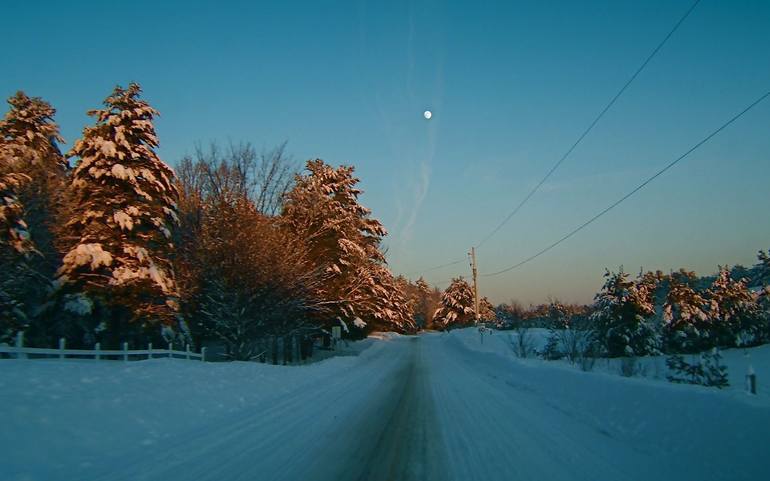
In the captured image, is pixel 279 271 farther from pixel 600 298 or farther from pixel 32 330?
pixel 600 298

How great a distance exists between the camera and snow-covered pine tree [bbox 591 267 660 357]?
116ft

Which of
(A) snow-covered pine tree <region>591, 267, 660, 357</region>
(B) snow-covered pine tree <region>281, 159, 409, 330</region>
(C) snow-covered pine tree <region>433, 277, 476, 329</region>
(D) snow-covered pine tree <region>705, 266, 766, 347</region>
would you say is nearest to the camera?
(B) snow-covered pine tree <region>281, 159, 409, 330</region>

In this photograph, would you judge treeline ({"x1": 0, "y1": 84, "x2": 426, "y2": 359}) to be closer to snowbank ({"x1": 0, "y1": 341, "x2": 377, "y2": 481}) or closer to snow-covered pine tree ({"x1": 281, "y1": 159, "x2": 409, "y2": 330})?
snow-covered pine tree ({"x1": 281, "y1": 159, "x2": 409, "y2": 330})

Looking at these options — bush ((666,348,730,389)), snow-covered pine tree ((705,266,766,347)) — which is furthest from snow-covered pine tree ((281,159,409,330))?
snow-covered pine tree ((705,266,766,347))

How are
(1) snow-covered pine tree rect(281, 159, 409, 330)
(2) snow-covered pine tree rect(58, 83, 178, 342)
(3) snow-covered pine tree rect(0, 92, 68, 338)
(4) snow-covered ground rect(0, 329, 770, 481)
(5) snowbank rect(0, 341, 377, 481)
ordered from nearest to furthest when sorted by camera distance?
(4) snow-covered ground rect(0, 329, 770, 481) → (5) snowbank rect(0, 341, 377, 481) → (2) snow-covered pine tree rect(58, 83, 178, 342) → (3) snow-covered pine tree rect(0, 92, 68, 338) → (1) snow-covered pine tree rect(281, 159, 409, 330)

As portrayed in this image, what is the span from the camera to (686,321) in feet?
128

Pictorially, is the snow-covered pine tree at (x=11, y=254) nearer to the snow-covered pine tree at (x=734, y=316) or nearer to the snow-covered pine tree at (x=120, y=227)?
the snow-covered pine tree at (x=120, y=227)

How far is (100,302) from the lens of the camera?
65.9 ft

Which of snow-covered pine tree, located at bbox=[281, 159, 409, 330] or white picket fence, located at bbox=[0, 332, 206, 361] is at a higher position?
snow-covered pine tree, located at bbox=[281, 159, 409, 330]

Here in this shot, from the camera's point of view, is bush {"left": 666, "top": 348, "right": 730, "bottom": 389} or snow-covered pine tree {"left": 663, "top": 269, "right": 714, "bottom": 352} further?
snow-covered pine tree {"left": 663, "top": 269, "right": 714, "bottom": 352}

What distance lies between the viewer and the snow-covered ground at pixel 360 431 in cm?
628

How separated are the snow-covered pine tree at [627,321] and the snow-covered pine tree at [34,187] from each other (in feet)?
106

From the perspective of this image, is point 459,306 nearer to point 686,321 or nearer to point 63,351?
point 686,321

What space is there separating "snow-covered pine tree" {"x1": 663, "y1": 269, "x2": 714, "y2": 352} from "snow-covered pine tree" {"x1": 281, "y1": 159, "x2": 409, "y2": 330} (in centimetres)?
2285
